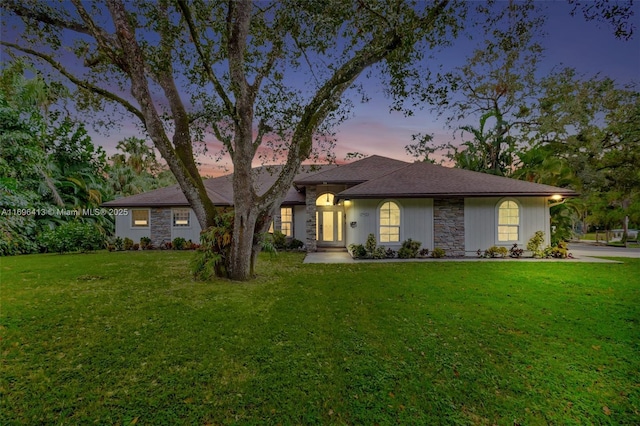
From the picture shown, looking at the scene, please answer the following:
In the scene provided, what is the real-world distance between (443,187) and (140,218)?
16.0 m

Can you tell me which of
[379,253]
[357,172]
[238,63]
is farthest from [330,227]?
[238,63]

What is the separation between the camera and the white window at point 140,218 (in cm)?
1587

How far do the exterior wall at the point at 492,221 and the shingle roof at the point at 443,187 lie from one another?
1.81 ft

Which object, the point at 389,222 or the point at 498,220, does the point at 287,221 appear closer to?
the point at 389,222

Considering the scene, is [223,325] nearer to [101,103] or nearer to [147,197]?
[101,103]

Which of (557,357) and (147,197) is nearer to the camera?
(557,357)

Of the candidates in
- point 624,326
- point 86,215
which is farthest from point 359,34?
point 86,215

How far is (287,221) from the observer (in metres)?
15.9

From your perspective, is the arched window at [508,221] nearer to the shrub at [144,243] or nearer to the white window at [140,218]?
the shrub at [144,243]

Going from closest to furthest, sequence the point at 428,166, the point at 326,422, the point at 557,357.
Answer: the point at 326,422 → the point at 557,357 → the point at 428,166

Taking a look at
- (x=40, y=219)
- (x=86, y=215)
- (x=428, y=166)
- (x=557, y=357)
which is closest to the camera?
(x=557, y=357)

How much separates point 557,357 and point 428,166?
1179 centimetres

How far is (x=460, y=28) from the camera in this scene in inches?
281

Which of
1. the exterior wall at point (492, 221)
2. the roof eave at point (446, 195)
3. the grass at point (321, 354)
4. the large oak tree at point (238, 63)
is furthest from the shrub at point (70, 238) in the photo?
the exterior wall at point (492, 221)
